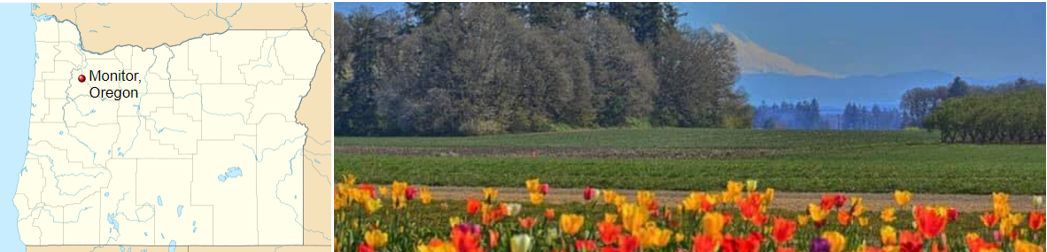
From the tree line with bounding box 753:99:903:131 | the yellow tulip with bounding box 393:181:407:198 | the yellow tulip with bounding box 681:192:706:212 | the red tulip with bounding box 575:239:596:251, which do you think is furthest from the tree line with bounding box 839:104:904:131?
Answer: the red tulip with bounding box 575:239:596:251

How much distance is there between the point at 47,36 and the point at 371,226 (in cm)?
211

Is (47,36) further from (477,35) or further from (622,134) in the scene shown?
(622,134)

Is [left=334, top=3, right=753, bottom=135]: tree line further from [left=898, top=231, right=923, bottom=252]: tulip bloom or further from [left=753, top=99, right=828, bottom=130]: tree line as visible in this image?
[left=898, top=231, right=923, bottom=252]: tulip bloom

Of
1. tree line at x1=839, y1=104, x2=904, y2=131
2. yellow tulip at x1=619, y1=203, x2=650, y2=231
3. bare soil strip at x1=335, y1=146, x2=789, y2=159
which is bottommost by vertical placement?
yellow tulip at x1=619, y1=203, x2=650, y2=231

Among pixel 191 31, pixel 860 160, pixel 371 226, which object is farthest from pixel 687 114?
pixel 191 31

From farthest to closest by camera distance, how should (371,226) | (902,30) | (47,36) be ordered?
1. (902,30)
2. (47,36)
3. (371,226)

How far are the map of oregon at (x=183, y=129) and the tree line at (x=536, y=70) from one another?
138cm

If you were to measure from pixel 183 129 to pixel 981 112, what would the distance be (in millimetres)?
4985

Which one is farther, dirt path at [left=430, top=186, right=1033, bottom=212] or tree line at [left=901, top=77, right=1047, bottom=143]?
tree line at [left=901, top=77, right=1047, bottom=143]

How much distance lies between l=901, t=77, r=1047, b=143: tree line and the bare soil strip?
3.17ft

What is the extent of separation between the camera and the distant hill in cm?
748

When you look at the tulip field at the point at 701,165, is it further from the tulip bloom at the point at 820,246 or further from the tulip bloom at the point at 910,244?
the tulip bloom at the point at 820,246

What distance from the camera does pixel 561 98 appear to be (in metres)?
7.64

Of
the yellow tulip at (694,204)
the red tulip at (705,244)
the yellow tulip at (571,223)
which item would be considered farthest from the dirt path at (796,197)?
the red tulip at (705,244)
